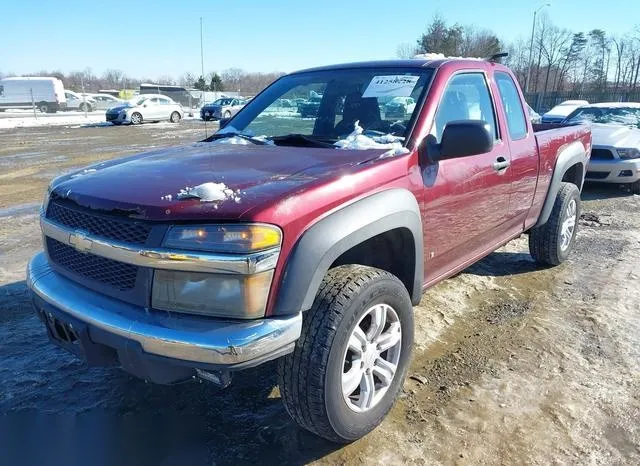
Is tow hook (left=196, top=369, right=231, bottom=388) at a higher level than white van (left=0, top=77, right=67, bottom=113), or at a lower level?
lower

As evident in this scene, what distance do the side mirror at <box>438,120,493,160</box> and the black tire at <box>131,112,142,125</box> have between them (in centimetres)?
2771

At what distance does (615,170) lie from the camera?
335 inches

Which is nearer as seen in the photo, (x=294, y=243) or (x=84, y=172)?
(x=294, y=243)

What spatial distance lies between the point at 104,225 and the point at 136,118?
28.2 m

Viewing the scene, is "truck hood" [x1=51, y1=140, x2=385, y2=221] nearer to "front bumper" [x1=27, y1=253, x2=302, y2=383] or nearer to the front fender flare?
the front fender flare

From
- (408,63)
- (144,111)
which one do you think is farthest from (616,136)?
(144,111)

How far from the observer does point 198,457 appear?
253 centimetres

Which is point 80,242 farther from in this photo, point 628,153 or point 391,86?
point 628,153

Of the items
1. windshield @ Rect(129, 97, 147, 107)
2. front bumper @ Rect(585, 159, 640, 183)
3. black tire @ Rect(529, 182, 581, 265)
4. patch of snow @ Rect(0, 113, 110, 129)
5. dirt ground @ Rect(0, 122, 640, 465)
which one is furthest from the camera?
windshield @ Rect(129, 97, 147, 107)

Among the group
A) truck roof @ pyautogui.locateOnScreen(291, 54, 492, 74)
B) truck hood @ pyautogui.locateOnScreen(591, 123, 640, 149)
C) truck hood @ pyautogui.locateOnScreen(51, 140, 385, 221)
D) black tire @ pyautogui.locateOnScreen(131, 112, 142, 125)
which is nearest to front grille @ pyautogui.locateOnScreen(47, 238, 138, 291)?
truck hood @ pyautogui.locateOnScreen(51, 140, 385, 221)

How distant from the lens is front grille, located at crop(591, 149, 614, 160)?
8578 mm

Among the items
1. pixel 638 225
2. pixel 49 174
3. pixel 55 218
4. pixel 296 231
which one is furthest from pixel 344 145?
pixel 49 174

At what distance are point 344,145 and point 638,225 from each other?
217 inches

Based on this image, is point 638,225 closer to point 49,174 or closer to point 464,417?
point 464,417
